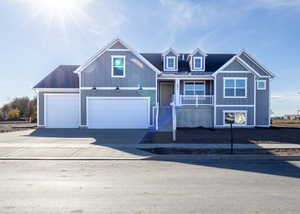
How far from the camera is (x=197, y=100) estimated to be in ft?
68.3

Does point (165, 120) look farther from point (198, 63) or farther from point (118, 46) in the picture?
point (118, 46)

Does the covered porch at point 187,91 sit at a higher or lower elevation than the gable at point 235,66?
lower

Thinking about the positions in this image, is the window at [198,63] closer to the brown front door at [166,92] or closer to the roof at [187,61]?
the roof at [187,61]

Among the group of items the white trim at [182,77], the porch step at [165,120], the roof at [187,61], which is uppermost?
the roof at [187,61]

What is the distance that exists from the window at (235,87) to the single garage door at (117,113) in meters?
8.09

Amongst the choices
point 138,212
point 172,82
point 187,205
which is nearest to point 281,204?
point 187,205

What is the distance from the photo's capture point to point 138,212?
381cm

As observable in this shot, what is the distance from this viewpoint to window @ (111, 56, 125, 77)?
63.5ft

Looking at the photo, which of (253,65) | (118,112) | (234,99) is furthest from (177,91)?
(253,65)

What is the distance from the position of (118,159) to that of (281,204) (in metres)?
5.56

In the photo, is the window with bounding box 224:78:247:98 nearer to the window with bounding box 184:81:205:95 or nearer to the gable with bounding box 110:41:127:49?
the window with bounding box 184:81:205:95

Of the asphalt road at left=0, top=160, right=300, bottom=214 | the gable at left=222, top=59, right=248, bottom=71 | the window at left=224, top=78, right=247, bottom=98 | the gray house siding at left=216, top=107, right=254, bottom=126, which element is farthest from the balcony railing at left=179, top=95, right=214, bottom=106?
the asphalt road at left=0, top=160, right=300, bottom=214

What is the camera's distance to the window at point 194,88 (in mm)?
22078

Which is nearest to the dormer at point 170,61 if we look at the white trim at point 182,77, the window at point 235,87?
the white trim at point 182,77
